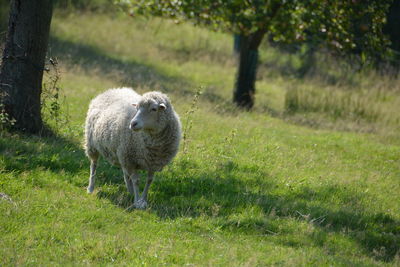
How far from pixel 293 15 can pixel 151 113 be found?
303 inches

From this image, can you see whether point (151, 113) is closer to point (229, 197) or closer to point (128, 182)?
point (128, 182)

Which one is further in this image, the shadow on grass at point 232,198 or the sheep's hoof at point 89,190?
the sheep's hoof at point 89,190

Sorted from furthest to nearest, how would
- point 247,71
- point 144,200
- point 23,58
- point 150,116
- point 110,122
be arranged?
point 247,71
point 23,58
point 110,122
point 144,200
point 150,116

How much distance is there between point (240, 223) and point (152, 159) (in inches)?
54.4

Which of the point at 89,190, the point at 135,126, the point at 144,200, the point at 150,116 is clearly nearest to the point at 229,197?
the point at 144,200

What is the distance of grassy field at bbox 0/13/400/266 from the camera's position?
5145mm

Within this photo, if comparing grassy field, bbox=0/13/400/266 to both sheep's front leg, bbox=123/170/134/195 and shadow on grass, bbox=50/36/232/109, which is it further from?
shadow on grass, bbox=50/36/232/109

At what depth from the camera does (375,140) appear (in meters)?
12.1

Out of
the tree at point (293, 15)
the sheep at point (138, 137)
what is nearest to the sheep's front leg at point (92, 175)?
the sheep at point (138, 137)

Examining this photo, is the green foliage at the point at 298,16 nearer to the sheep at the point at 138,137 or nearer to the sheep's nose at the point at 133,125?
the sheep at the point at 138,137

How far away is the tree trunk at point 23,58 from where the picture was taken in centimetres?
790

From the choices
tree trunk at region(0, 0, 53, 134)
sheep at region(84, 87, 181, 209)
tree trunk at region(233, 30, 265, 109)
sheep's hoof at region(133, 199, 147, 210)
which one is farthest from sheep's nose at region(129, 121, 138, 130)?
tree trunk at region(233, 30, 265, 109)

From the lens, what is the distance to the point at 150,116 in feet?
21.0

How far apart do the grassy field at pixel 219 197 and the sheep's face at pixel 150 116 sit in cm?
95
